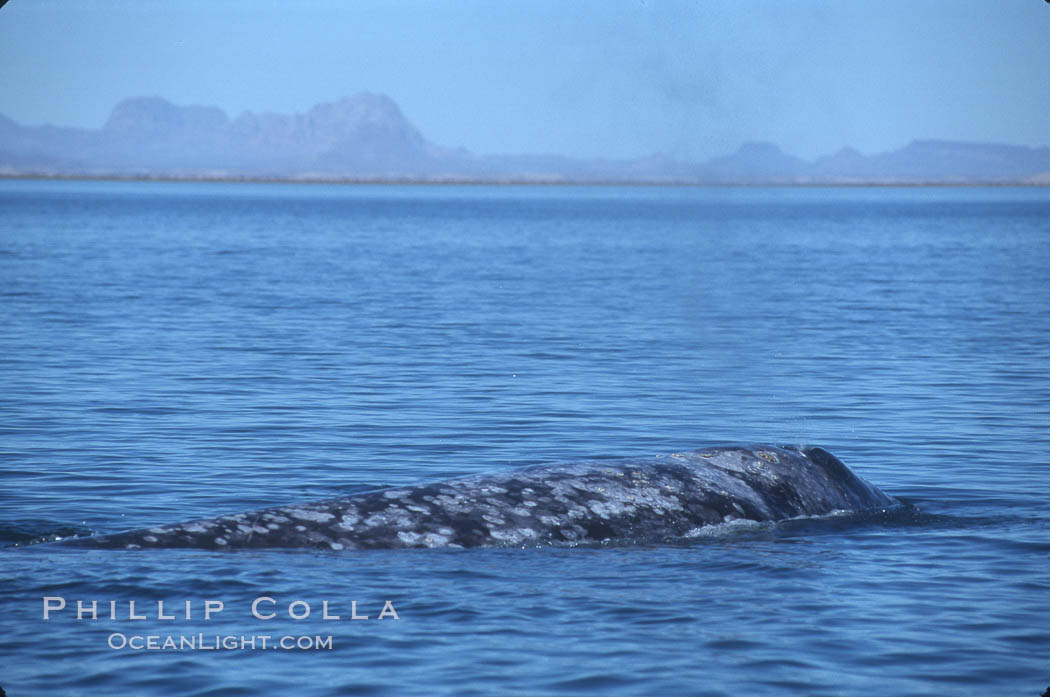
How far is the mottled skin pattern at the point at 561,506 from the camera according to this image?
11414mm

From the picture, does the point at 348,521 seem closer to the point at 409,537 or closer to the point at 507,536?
Answer: the point at 409,537

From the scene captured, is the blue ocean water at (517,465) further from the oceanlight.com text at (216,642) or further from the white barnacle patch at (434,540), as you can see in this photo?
the white barnacle patch at (434,540)

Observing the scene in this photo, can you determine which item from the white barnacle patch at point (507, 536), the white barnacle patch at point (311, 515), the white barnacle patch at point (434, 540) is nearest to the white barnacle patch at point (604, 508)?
the white barnacle patch at point (507, 536)

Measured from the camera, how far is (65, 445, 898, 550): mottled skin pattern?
37.4 feet

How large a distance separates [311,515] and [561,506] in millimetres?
2230

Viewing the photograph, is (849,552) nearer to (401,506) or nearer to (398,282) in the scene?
(401,506)

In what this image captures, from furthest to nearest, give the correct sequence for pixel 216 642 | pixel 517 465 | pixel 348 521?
pixel 517 465
pixel 348 521
pixel 216 642

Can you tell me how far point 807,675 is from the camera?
9.01 metres

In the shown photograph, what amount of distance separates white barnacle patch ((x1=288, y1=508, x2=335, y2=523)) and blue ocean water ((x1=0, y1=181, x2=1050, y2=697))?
0.45 m

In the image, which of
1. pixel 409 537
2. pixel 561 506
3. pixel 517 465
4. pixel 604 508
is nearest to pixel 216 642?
pixel 409 537

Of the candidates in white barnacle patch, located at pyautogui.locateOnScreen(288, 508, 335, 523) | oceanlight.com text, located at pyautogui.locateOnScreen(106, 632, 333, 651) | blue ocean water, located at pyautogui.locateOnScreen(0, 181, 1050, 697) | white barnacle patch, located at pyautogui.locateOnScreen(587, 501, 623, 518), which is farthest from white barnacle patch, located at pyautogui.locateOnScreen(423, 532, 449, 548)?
oceanlight.com text, located at pyautogui.locateOnScreen(106, 632, 333, 651)

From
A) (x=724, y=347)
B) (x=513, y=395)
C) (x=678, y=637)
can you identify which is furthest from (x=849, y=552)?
(x=724, y=347)

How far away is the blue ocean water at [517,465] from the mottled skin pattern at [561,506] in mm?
260

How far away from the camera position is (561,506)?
1221 cm
